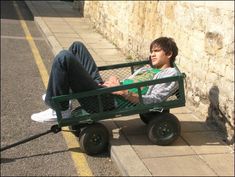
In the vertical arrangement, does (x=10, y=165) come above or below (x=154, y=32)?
below

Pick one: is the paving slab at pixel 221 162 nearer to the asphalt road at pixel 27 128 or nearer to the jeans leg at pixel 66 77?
the asphalt road at pixel 27 128

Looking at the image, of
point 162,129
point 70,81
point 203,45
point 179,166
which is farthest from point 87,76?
point 203,45

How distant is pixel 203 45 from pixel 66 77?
6.48 feet

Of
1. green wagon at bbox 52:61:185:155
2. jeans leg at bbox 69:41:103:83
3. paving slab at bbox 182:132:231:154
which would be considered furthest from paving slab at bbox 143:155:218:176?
jeans leg at bbox 69:41:103:83

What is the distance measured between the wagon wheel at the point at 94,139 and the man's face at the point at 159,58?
936 millimetres

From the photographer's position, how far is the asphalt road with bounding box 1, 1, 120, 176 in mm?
4848

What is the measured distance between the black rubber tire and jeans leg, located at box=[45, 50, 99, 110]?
73 cm

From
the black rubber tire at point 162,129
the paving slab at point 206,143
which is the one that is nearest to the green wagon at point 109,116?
the black rubber tire at point 162,129

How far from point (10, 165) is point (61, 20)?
956 centimetres

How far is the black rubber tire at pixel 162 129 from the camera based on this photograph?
5.12m

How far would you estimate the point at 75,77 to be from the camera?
4.92 m

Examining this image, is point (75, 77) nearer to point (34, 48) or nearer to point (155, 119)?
point (155, 119)

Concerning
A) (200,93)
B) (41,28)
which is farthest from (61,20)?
(200,93)

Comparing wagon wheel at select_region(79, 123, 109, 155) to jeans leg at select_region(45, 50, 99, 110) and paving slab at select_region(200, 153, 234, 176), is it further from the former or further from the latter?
paving slab at select_region(200, 153, 234, 176)
